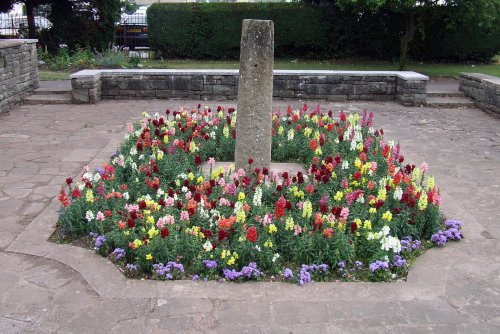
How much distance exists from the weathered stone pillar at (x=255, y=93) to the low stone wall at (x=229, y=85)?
18.7 ft

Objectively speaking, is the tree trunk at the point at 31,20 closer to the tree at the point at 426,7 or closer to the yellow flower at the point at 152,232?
the tree at the point at 426,7

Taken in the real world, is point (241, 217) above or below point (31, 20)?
below

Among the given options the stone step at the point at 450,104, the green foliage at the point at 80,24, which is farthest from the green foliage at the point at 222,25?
the stone step at the point at 450,104

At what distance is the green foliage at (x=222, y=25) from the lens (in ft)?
55.3

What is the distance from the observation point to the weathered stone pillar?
15.9 feet

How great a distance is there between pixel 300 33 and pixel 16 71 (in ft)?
31.0

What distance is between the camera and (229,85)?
10.8 m

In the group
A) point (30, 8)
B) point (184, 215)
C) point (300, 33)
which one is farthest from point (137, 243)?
point (30, 8)

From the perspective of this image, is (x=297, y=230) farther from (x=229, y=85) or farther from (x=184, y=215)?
(x=229, y=85)

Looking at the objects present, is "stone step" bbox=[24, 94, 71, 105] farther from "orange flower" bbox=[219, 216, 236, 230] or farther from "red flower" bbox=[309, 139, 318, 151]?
"orange flower" bbox=[219, 216, 236, 230]

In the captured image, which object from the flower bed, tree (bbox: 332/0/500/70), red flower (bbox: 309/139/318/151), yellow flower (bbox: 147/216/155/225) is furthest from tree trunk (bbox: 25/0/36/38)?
yellow flower (bbox: 147/216/155/225)

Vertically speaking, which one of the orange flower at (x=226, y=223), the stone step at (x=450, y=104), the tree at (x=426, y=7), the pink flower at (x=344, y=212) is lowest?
the orange flower at (x=226, y=223)

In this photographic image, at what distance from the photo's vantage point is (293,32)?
17.0 metres

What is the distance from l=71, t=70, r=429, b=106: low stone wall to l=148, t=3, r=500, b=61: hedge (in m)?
6.42
